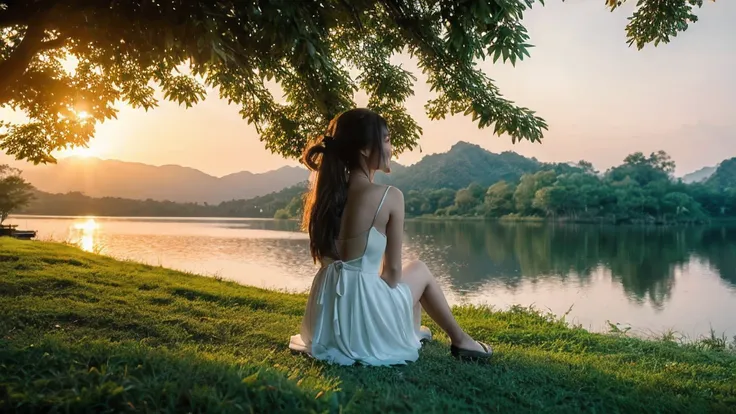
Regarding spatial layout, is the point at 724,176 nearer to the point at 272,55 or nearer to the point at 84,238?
the point at 84,238

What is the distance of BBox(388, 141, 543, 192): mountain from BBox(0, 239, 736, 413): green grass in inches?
2523

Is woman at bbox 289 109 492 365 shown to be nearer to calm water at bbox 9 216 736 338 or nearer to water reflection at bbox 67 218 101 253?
calm water at bbox 9 216 736 338

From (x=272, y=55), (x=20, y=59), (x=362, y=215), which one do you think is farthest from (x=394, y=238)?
(x=20, y=59)

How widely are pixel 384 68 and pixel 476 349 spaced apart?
4760 mm

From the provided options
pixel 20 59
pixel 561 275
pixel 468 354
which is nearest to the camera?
pixel 468 354

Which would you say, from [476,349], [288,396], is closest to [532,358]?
[476,349]

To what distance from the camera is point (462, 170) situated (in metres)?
86.0

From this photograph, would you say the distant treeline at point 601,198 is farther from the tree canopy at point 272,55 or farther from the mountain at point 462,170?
the tree canopy at point 272,55

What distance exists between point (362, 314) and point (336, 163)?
0.93 metres

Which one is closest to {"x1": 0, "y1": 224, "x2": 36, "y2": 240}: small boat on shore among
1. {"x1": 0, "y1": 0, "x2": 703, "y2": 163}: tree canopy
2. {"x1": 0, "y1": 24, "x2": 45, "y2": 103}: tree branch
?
{"x1": 0, "y1": 0, "x2": 703, "y2": 163}: tree canopy

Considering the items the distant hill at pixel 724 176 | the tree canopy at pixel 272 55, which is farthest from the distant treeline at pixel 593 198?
the tree canopy at pixel 272 55

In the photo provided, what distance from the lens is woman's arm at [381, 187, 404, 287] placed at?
316 cm

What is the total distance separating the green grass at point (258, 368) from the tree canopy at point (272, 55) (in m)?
2.10

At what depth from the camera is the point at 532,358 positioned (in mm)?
3758
